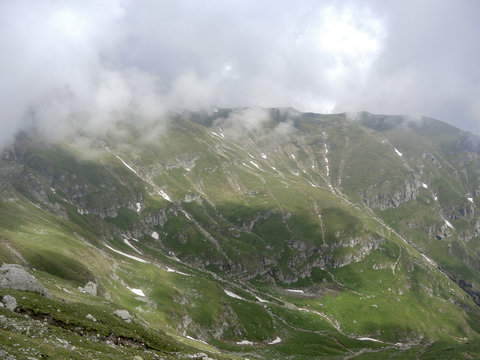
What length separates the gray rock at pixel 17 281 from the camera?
155 feet

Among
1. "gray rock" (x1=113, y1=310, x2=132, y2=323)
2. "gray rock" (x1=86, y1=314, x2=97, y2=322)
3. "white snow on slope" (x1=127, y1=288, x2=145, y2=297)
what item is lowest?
"gray rock" (x1=86, y1=314, x2=97, y2=322)

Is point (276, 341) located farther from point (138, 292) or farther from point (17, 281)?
point (17, 281)

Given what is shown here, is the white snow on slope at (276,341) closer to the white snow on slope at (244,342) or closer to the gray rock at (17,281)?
the white snow on slope at (244,342)

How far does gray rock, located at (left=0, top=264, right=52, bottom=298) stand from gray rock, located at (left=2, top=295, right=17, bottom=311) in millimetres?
10041

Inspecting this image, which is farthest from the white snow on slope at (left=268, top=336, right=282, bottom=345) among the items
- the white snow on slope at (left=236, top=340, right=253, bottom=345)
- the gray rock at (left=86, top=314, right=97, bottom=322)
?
the gray rock at (left=86, top=314, right=97, bottom=322)

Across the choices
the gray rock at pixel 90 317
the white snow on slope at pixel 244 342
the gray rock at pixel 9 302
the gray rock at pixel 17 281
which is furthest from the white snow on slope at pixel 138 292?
the gray rock at pixel 9 302

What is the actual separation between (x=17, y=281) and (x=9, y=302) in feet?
39.9

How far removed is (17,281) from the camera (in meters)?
48.1

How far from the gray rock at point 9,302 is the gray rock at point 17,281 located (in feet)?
32.9

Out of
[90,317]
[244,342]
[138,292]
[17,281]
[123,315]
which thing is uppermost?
[138,292]

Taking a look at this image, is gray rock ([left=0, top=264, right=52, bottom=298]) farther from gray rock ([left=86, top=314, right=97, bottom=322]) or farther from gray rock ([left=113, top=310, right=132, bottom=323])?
gray rock ([left=113, top=310, right=132, bottom=323])

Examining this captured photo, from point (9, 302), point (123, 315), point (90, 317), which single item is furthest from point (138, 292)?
point (9, 302)

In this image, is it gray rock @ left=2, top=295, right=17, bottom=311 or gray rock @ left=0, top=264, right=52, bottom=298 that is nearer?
gray rock @ left=2, top=295, right=17, bottom=311

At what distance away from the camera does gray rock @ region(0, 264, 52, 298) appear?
47.1m
